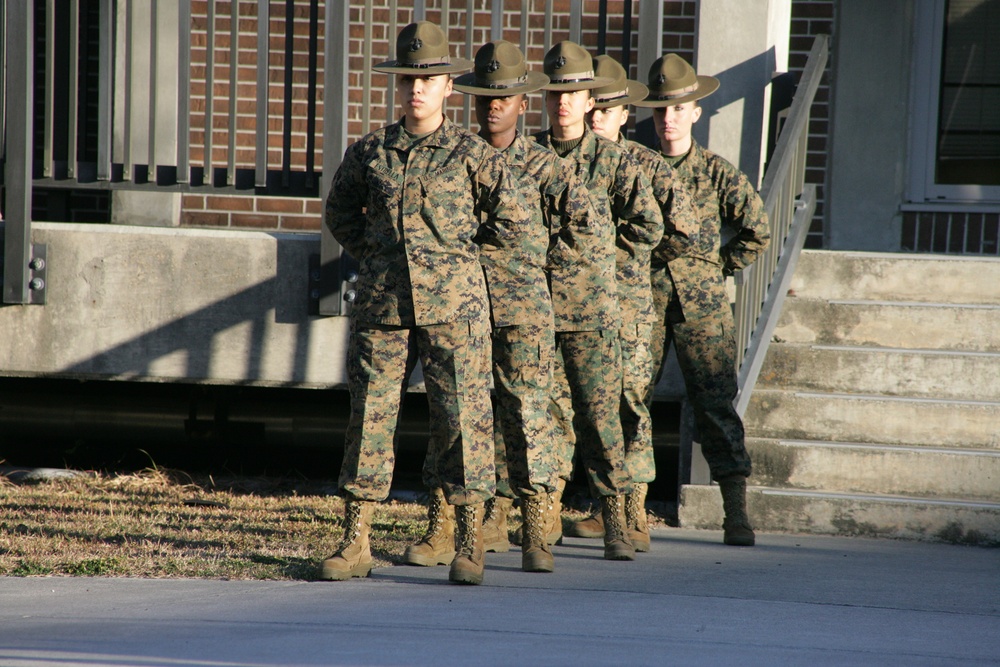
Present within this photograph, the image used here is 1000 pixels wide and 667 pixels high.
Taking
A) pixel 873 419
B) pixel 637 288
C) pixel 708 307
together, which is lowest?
pixel 873 419

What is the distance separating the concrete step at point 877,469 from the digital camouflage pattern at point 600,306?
1.40m

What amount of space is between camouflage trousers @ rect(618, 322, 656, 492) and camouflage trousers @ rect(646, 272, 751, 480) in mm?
220

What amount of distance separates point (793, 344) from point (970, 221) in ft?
8.33

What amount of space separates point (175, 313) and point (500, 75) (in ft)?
8.16

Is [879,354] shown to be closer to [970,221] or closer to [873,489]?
[873,489]

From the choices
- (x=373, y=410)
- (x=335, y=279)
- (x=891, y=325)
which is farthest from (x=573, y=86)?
(x=891, y=325)

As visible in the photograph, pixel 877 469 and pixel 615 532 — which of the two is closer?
pixel 615 532

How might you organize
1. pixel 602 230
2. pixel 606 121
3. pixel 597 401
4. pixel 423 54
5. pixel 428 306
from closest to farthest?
pixel 428 306
pixel 423 54
pixel 597 401
pixel 602 230
pixel 606 121

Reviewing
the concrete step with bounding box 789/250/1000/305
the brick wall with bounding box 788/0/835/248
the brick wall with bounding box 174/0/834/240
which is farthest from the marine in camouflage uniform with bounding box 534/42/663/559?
the brick wall with bounding box 788/0/835/248

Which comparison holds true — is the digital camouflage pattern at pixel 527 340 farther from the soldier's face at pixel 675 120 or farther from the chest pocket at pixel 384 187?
the soldier's face at pixel 675 120

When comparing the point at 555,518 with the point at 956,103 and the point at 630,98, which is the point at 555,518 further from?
the point at 956,103

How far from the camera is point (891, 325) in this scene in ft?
22.7

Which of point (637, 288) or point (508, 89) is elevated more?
point (508, 89)

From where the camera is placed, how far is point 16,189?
252 inches
